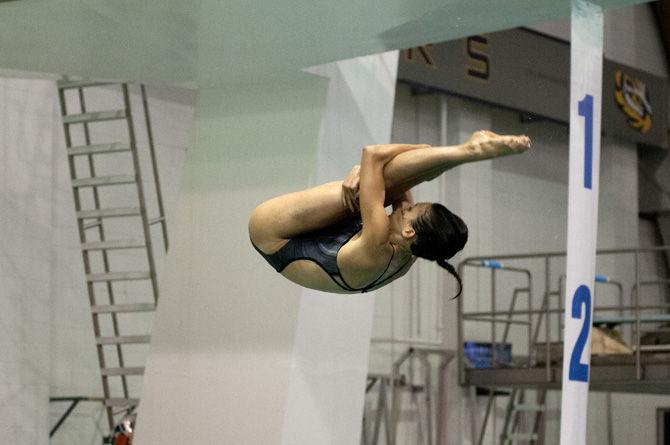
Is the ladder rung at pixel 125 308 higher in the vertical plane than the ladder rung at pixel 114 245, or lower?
lower

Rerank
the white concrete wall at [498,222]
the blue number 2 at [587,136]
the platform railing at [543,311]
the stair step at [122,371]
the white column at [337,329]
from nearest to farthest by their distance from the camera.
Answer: the blue number 2 at [587,136] → the white column at [337,329] → the stair step at [122,371] → the platform railing at [543,311] → the white concrete wall at [498,222]

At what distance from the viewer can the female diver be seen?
3779 mm

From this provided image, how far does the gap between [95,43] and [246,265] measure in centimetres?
150

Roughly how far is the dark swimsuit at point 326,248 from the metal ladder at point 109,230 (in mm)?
3315

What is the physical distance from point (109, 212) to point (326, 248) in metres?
3.85

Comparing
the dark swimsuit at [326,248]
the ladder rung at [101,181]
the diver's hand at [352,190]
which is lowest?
the dark swimsuit at [326,248]

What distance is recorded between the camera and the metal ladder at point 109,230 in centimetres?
767

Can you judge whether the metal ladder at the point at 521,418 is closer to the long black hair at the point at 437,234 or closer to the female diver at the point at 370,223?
the female diver at the point at 370,223

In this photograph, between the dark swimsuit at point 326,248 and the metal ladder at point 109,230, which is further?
the metal ladder at point 109,230

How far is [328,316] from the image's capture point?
648 cm

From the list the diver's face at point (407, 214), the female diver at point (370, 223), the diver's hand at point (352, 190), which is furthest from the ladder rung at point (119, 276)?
the diver's face at point (407, 214)

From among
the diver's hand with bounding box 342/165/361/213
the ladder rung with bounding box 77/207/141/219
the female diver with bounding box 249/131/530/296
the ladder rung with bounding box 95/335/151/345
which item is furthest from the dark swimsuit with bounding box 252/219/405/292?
the ladder rung with bounding box 77/207/141/219

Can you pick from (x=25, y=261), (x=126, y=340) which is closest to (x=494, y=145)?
(x=126, y=340)

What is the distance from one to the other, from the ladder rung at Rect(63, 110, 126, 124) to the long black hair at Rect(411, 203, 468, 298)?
4.19 m
